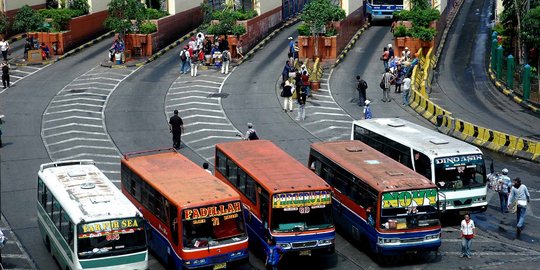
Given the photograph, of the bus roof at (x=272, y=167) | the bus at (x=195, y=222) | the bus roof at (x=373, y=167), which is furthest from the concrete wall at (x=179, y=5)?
the bus at (x=195, y=222)

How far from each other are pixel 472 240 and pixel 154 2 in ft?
145

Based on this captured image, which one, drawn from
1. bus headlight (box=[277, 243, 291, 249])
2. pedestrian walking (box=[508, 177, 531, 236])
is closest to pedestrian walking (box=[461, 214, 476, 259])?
pedestrian walking (box=[508, 177, 531, 236])

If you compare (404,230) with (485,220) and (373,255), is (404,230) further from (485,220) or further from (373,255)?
(485,220)

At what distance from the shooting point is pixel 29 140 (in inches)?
1629

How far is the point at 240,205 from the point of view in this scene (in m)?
25.6

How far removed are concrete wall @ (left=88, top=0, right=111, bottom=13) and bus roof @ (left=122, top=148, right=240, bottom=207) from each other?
39242mm

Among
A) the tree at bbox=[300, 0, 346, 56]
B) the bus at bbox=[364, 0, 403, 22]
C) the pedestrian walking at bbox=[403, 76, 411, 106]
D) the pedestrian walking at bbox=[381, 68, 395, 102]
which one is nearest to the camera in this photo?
the pedestrian walking at bbox=[403, 76, 411, 106]

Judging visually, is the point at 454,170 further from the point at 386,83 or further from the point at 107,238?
the point at 386,83

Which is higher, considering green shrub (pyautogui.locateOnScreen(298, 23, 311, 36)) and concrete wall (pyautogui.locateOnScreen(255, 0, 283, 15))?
concrete wall (pyautogui.locateOnScreen(255, 0, 283, 15))

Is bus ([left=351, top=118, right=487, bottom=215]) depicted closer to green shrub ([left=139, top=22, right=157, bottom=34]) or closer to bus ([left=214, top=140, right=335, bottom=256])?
bus ([left=214, top=140, right=335, bottom=256])

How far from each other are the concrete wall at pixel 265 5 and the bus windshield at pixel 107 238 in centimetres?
4409

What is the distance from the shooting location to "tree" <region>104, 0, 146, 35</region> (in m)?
59.4

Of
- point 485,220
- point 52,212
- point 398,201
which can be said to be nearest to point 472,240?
point 485,220

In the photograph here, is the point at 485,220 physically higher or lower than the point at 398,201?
lower
